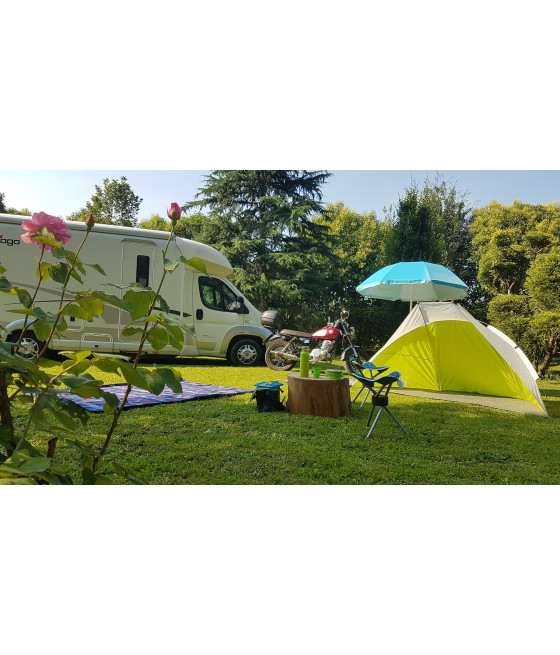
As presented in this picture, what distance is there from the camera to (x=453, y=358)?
6.65 metres

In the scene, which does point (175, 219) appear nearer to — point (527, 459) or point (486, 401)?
point (527, 459)

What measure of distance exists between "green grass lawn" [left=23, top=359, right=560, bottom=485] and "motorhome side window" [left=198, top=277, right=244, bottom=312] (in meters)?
3.61

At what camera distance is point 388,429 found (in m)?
4.38

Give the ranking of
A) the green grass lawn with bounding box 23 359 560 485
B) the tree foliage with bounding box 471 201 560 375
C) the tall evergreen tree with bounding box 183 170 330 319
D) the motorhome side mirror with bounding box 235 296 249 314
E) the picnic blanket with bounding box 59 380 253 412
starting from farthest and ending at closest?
1. the tall evergreen tree with bounding box 183 170 330 319
2. the motorhome side mirror with bounding box 235 296 249 314
3. the tree foliage with bounding box 471 201 560 375
4. the picnic blanket with bounding box 59 380 253 412
5. the green grass lawn with bounding box 23 359 560 485

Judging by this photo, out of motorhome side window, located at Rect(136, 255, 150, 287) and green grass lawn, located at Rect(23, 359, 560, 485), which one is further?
motorhome side window, located at Rect(136, 255, 150, 287)

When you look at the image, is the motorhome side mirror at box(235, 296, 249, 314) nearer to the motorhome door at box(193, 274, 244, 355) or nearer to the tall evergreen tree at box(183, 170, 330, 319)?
the motorhome door at box(193, 274, 244, 355)

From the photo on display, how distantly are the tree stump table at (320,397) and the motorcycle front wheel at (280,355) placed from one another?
3687 mm

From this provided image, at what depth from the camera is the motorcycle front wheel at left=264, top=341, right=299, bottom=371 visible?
8672 millimetres

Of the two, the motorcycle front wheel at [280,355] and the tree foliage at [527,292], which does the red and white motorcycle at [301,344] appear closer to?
A: the motorcycle front wheel at [280,355]

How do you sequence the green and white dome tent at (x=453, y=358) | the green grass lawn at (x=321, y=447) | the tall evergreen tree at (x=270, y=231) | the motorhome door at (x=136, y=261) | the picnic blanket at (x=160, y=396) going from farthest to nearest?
the tall evergreen tree at (x=270, y=231) → the motorhome door at (x=136, y=261) → the green and white dome tent at (x=453, y=358) → the picnic blanket at (x=160, y=396) → the green grass lawn at (x=321, y=447)

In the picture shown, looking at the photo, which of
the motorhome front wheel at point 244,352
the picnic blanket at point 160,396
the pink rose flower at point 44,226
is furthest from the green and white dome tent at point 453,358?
the pink rose flower at point 44,226

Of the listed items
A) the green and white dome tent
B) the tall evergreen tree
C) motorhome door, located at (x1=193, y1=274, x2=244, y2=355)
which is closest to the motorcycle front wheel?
motorhome door, located at (x1=193, y1=274, x2=244, y2=355)

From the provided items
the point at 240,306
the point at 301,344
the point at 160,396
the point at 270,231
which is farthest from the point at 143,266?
the point at 270,231

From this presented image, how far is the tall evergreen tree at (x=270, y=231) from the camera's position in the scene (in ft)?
45.5
